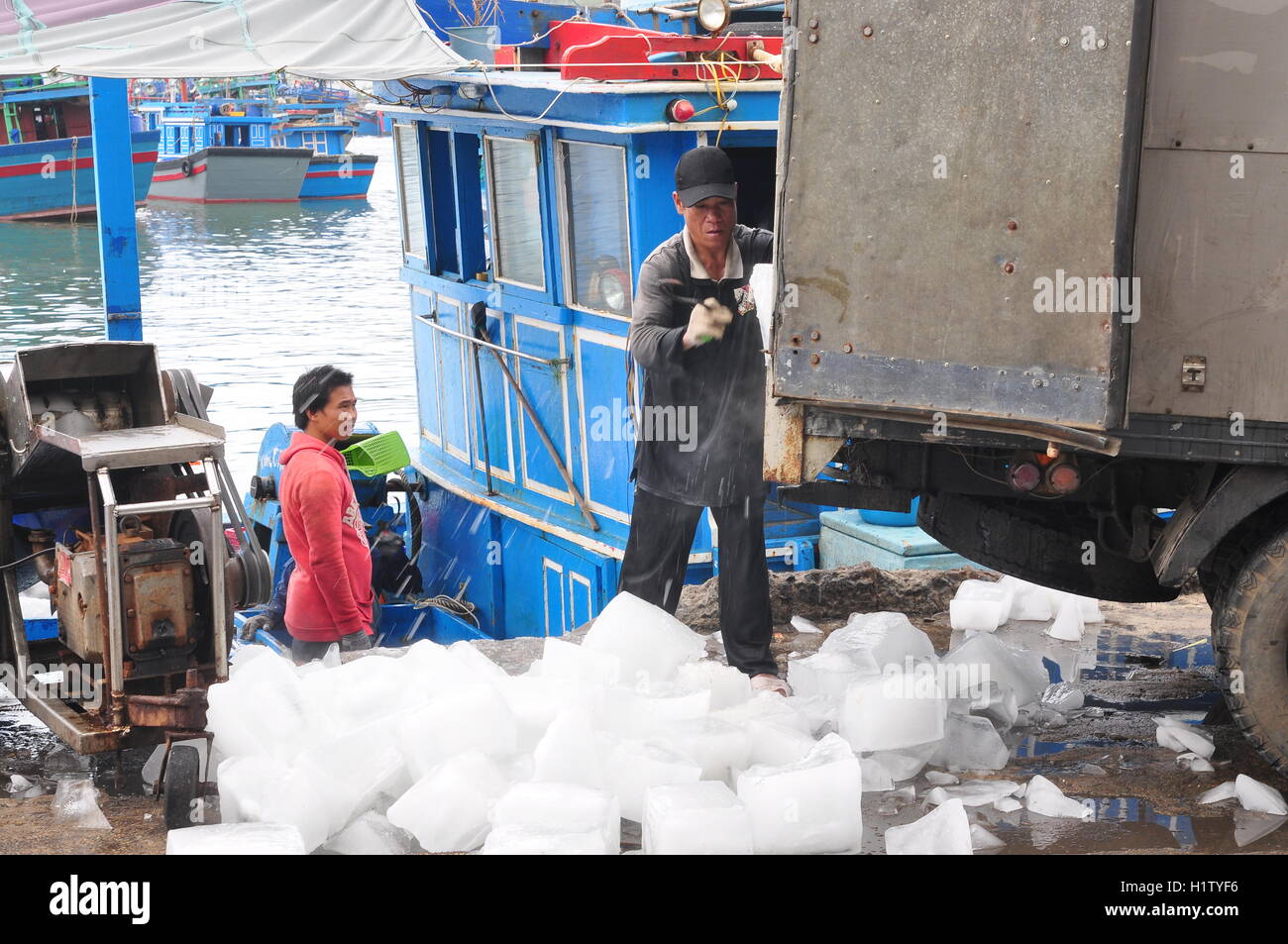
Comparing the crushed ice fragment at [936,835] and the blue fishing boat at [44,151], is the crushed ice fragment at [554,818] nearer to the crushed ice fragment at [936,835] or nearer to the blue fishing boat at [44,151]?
the crushed ice fragment at [936,835]

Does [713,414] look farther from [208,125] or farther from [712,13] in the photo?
[208,125]

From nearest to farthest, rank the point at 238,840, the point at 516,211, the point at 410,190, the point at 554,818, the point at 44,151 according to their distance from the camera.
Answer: the point at 238,840
the point at 554,818
the point at 516,211
the point at 410,190
the point at 44,151

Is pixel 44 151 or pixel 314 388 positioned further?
pixel 44 151

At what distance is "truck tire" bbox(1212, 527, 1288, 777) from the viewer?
4.29 m

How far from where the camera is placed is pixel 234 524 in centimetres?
513

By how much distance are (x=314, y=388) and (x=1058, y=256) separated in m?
3.14

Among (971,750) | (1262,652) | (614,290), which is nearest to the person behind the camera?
(1262,652)

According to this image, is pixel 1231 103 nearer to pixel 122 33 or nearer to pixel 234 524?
pixel 234 524

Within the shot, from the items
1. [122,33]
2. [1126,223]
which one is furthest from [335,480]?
[122,33]

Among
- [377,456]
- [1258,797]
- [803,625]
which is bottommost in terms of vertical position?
[377,456]

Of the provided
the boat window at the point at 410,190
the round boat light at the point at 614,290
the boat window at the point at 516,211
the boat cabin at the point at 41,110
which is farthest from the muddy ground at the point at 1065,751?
the boat cabin at the point at 41,110

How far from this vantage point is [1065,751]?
491 cm

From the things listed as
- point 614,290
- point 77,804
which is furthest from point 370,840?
point 614,290

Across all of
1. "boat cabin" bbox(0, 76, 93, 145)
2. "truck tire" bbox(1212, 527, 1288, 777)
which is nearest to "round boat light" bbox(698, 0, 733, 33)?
"truck tire" bbox(1212, 527, 1288, 777)
